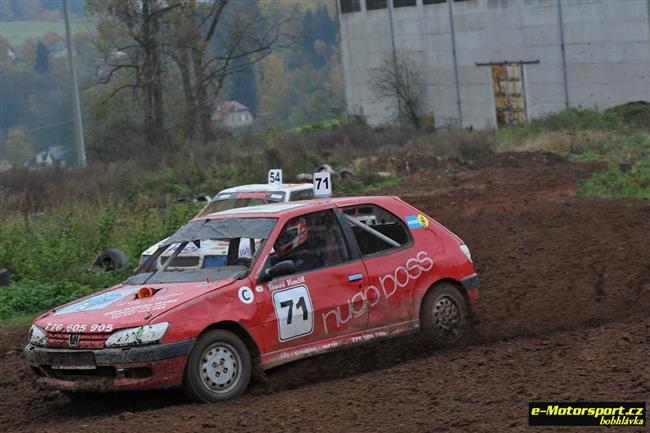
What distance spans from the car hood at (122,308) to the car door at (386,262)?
1545 mm

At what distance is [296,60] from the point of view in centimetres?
10525

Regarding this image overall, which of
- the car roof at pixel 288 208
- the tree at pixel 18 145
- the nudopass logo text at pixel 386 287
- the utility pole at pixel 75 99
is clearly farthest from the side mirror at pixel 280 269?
the tree at pixel 18 145

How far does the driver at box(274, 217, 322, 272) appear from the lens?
9312 mm

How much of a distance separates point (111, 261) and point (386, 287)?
6.75 metres

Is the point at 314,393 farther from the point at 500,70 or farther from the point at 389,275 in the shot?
the point at 500,70

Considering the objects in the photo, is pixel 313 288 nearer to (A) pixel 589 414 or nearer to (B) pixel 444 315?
(B) pixel 444 315

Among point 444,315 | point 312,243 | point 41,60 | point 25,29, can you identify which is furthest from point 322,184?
point 25,29

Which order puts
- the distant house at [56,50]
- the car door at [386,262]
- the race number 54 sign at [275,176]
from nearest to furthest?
the car door at [386,262]
the race number 54 sign at [275,176]
the distant house at [56,50]

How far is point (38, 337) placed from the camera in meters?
8.75

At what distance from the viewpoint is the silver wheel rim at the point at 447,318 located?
1018cm

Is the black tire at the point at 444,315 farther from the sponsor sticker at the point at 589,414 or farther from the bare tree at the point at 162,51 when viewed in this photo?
the bare tree at the point at 162,51

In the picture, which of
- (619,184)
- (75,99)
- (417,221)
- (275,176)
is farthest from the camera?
(75,99)

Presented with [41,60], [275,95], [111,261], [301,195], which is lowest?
[111,261]

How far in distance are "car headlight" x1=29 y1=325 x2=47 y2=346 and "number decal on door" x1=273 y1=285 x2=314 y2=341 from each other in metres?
1.86
